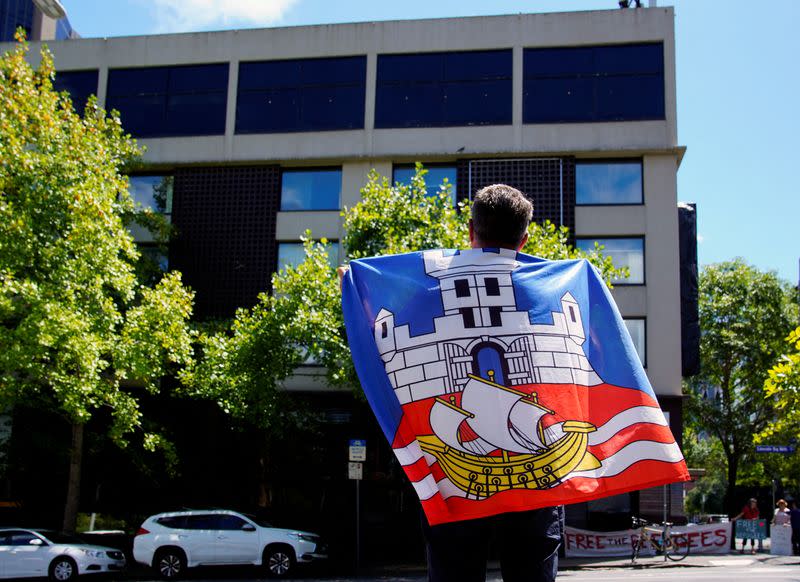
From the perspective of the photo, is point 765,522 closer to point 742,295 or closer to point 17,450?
point 742,295

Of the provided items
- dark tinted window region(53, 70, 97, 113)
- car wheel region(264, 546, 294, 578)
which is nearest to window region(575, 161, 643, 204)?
car wheel region(264, 546, 294, 578)

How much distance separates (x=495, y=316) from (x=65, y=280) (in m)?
17.6

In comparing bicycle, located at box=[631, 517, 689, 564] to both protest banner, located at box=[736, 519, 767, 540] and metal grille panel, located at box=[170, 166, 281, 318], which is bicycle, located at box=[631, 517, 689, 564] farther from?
metal grille panel, located at box=[170, 166, 281, 318]

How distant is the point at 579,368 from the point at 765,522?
82.6 ft

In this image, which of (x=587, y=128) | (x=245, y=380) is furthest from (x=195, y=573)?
(x=587, y=128)

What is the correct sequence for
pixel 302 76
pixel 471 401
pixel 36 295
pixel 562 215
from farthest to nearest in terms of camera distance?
pixel 302 76 → pixel 562 215 → pixel 36 295 → pixel 471 401

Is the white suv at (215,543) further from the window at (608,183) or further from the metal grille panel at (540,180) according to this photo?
the window at (608,183)

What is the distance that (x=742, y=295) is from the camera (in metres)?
42.1

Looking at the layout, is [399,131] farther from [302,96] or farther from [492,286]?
[492,286]

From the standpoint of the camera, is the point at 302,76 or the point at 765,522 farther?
the point at 302,76

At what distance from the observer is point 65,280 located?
18.5 metres

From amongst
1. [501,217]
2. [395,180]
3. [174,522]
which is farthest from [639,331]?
[501,217]

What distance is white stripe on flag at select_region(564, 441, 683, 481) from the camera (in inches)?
100

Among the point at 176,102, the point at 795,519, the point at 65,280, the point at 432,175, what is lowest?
the point at 795,519
